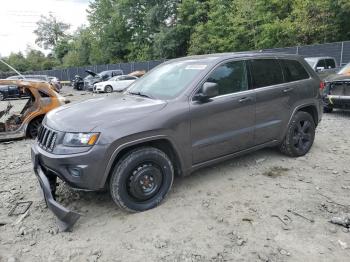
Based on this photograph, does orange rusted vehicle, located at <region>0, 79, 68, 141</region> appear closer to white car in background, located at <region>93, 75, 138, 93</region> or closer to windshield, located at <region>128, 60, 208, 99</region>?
windshield, located at <region>128, 60, 208, 99</region>

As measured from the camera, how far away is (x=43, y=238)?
10.4 feet

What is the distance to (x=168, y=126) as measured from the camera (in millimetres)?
3559

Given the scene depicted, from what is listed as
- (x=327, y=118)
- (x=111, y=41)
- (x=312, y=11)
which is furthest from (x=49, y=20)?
(x=327, y=118)

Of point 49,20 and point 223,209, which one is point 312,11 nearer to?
point 223,209

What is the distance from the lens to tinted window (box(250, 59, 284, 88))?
450 centimetres

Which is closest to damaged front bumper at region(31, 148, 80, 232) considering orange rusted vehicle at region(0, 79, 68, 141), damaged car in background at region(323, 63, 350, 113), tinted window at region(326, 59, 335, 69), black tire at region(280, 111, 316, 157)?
black tire at region(280, 111, 316, 157)

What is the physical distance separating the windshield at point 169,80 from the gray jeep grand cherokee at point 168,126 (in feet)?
0.06

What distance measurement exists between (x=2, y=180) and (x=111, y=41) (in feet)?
148

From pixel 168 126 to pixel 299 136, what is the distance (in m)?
2.71

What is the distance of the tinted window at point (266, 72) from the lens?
14.8 ft

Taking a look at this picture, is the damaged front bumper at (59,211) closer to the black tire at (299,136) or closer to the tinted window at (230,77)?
the tinted window at (230,77)

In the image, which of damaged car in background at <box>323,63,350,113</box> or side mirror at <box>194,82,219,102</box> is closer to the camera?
side mirror at <box>194,82,219,102</box>

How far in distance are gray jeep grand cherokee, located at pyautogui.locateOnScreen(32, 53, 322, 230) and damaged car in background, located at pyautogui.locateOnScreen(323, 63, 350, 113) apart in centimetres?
358

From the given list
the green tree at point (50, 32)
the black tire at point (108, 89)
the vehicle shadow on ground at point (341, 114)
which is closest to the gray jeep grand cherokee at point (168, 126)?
the vehicle shadow on ground at point (341, 114)
